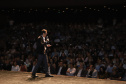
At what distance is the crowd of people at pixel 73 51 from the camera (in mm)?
6398

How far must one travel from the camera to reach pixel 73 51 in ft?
26.8

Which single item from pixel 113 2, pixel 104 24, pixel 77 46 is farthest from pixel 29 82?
pixel 104 24

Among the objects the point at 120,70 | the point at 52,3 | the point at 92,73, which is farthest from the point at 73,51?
the point at 52,3

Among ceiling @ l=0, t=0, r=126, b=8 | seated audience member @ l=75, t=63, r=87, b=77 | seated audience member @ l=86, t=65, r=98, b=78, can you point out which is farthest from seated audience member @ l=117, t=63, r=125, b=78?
ceiling @ l=0, t=0, r=126, b=8

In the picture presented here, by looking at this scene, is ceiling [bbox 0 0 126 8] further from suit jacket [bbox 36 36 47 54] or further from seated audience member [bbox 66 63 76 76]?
suit jacket [bbox 36 36 47 54]

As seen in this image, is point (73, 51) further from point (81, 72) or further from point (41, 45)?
point (41, 45)

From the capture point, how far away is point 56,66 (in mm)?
6988

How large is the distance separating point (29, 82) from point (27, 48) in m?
5.33

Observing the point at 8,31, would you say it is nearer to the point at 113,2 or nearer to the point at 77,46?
the point at 77,46

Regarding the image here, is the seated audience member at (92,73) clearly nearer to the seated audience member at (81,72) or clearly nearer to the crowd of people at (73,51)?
the crowd of people at (73,51)

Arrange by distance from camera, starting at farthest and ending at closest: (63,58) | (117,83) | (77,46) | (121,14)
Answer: (121,14)
(77,46)
(63,58)
(117,83)

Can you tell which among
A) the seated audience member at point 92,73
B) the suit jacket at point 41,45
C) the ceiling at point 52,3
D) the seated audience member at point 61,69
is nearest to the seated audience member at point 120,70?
the seated audience member at point 92,73

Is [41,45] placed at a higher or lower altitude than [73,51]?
higher

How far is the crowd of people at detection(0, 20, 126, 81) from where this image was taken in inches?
252
